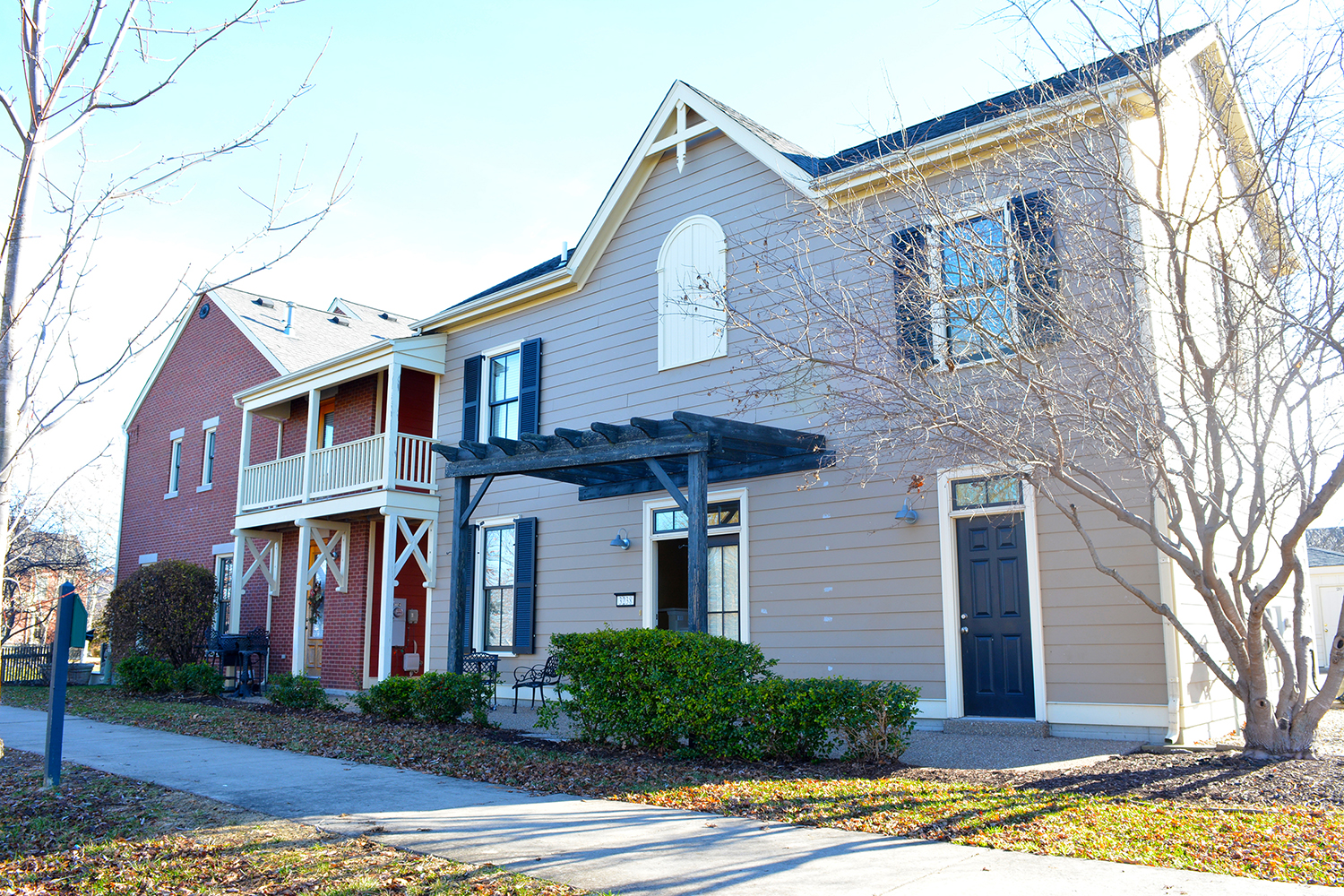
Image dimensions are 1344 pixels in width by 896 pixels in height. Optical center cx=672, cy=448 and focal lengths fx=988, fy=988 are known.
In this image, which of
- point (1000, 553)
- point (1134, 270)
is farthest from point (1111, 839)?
point (1000, 553)

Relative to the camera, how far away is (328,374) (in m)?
16.8

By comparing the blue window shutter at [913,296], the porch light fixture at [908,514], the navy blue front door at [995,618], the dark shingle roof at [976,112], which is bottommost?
the navy blue front door at [995,618]

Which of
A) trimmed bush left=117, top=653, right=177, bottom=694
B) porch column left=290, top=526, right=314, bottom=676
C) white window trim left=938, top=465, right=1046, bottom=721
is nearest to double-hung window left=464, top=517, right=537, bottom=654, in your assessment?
porch column left=290, top=526, right=314, bottom=676

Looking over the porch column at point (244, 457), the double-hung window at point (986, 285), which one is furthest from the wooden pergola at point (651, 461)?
the porch column at point (244, 457)

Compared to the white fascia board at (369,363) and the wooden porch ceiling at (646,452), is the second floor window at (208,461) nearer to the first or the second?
the white fascia board at (369,363)

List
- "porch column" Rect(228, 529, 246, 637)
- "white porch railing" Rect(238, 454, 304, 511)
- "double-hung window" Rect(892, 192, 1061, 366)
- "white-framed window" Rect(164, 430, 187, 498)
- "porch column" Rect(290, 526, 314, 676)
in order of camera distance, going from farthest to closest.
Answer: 1. "white-framed window" Rect(164, 430, 187, 498)
2. "porch column" Rect(228, 529, 246, 637)
3. "white porch railing" Rect(238, 454, 304, 511)
4. "porch column" Rect(290, 526, 314, 676)
5. "double-hung window" Rect(892, 192, 1061, 366)

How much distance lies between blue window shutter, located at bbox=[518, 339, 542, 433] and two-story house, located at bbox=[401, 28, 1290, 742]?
3 cm

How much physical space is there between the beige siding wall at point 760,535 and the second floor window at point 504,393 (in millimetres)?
339

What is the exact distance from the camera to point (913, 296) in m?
9.55

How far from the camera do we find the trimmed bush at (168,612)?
1750 centimetres

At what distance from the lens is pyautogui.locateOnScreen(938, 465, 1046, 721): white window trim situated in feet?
30.6

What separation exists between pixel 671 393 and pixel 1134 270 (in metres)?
6.50

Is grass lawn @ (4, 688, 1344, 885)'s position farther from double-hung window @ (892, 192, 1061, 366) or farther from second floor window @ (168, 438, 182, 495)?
second floor window @ (168, 438, 182, 495)

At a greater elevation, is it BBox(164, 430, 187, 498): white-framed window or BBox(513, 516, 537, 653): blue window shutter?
BBox(164, 430, 187, 498): white-framed window
